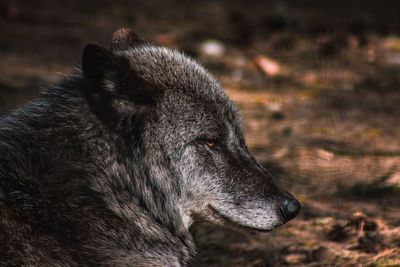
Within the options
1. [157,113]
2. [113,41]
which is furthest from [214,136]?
[113,41]

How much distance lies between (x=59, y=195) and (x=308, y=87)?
597cm

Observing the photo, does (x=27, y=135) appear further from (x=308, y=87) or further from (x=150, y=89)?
(x=308, y=87)

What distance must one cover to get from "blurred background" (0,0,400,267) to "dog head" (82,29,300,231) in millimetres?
343

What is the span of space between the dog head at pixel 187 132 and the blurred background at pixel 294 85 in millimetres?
343

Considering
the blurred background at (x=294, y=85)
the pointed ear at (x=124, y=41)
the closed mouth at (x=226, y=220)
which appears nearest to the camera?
the closed mouth at (x=226, y=220)

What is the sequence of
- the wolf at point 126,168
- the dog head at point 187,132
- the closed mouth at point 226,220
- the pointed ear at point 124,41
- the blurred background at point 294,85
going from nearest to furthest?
1. the wolf at point 126,168
2. the dog head at point 187,132
3. the closed mouth at point 226,220
4. the pointed ear at point 124,41
5. the blurred background at point 294,85

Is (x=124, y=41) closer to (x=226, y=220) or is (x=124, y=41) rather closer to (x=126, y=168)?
(x=126, y=168)

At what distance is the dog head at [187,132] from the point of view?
14.5ft

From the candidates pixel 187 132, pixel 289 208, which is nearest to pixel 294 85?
pixel 289 208

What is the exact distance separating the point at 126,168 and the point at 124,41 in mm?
1162

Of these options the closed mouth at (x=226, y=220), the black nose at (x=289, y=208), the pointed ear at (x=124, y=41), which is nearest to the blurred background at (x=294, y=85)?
the closed mouth at (x=226, y=220)

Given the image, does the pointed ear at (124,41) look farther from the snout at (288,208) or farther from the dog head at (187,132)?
the snout at (288,208)

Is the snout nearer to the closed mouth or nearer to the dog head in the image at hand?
the dog head

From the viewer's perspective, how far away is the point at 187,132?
472cm
